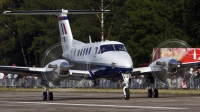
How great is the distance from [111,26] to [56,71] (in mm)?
47817

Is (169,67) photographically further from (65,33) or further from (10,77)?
(10,77)

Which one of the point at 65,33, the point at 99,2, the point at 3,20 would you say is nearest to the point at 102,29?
the point at 99,2

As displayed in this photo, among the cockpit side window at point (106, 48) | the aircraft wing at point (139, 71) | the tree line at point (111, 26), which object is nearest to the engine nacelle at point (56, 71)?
the cockpit side window at point (106, 48)

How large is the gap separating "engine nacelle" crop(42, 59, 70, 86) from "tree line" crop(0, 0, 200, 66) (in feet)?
107

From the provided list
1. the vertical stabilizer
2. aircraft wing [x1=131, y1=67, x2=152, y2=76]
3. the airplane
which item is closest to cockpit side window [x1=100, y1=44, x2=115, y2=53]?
the airplane

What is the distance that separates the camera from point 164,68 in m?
32.5

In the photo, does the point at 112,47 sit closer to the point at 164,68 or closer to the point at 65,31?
the point at 164,68

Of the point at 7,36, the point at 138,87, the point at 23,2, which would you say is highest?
the point at 23,2

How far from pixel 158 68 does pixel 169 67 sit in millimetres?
836

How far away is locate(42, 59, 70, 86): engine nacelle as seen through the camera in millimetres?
31141

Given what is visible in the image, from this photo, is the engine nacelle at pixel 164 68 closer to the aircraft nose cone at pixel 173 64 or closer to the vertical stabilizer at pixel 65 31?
the aircraft nose cone at pixel 173 64

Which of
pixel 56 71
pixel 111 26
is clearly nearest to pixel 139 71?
pixel 56 71

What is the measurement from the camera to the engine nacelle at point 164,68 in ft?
105

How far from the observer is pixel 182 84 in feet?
147
